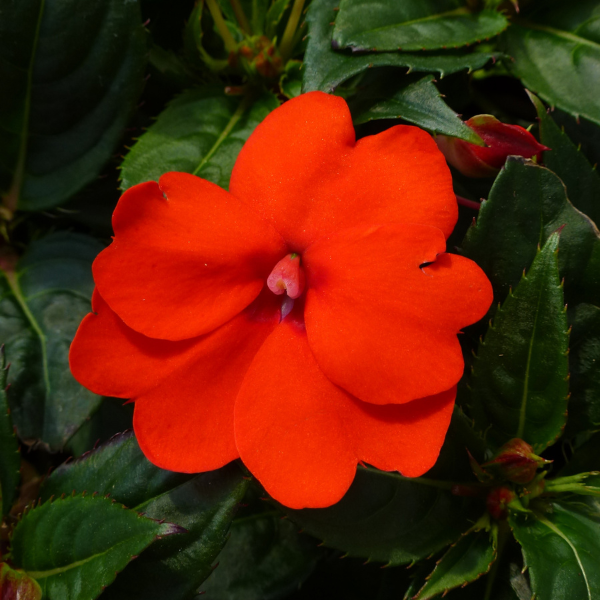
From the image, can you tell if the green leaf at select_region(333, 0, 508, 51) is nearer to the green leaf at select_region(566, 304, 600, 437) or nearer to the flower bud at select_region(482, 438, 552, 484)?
the green leaf at select_region(566, 304, 600, 437)

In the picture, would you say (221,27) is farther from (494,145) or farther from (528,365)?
(528,365)

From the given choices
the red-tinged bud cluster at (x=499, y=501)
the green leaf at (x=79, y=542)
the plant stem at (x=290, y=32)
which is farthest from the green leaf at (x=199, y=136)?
the red-tinged bud cluster at (x=499, y=501)

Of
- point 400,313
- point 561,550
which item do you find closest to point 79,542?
point 400,313

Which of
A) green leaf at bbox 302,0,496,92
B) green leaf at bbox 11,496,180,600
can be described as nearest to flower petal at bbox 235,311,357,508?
green leaf at bbox 11,496,180,600

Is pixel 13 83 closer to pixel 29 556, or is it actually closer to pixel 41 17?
pixel 41 17

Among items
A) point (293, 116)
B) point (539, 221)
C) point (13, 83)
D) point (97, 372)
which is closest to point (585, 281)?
point (539, 221)

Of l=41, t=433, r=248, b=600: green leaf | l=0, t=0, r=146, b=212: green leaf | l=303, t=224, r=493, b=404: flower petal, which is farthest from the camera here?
l=0, t=0, r=146, b=212: green leaf

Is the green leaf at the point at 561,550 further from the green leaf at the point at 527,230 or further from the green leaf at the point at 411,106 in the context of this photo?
the green leaf at the point at 411,106
